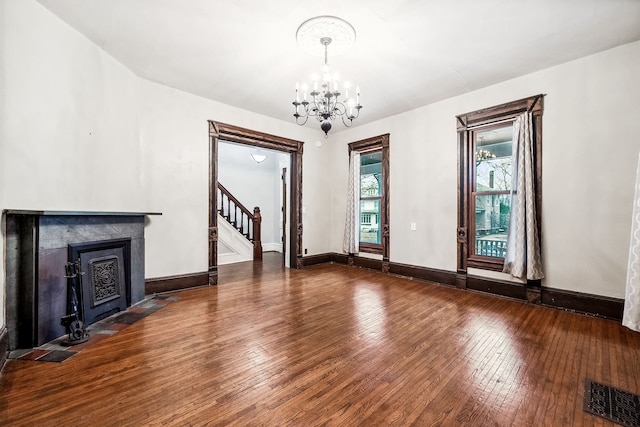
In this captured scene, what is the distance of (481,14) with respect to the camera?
2568 millimetres

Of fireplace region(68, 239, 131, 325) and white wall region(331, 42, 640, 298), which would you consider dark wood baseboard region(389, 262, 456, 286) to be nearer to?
white wall region(331, 42, 640, 298)

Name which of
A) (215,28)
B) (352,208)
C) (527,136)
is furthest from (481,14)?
(352,208)

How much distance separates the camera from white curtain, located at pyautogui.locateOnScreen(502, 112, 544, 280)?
11.6 feet

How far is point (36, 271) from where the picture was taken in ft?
7.70

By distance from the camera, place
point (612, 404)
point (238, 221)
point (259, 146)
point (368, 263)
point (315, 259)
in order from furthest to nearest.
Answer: point (238, 221) < point (315, 259) < point (368, 263) < point (259, 146) < point (612, 404)

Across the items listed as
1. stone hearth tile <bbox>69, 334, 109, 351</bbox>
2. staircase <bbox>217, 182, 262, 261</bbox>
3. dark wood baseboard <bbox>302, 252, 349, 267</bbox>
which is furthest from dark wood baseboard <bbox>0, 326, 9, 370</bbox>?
staircase <bbox>217, 182, 262, 261</bbox>

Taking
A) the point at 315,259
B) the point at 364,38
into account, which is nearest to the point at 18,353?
the point at 364,38

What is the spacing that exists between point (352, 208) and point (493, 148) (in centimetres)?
276

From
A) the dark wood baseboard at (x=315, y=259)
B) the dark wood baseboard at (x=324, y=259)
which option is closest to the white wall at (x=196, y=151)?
the dark wood baseboard at (x=324, y=259)

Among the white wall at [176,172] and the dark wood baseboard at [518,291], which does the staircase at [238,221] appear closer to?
the white wall at [176,172]

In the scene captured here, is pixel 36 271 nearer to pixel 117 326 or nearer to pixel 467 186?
pixel 117 326

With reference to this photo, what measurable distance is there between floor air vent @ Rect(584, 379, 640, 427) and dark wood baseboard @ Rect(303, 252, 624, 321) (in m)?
1.76

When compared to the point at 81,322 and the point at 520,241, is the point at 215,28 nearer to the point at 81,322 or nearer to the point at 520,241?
the point at 81,322

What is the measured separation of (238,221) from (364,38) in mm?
6195
